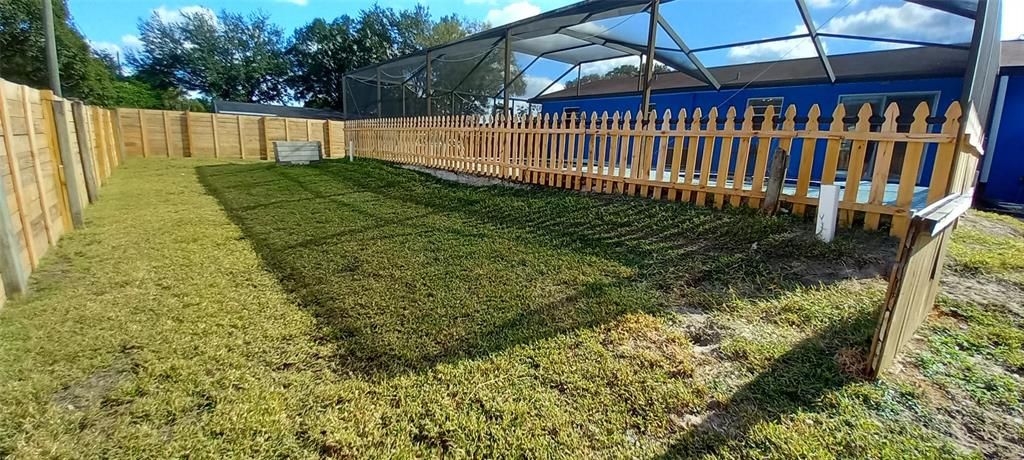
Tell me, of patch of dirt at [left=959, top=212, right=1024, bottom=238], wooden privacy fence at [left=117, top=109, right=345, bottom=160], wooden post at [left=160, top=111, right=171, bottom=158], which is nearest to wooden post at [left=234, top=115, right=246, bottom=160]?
wooden privacy fence at [left=117, top=109, right=345, bottom=160]

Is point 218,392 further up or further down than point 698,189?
further down

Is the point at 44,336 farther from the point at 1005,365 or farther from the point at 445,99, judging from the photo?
the point at 445,99

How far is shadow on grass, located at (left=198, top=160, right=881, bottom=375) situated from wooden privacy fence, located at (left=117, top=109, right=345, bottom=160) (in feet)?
43.5

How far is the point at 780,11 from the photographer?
659 centimetres

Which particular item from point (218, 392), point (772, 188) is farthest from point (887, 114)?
point (218, 392)

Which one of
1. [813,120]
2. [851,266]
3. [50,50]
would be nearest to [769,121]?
[813,120]

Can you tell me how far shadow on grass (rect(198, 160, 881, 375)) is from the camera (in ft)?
7.69

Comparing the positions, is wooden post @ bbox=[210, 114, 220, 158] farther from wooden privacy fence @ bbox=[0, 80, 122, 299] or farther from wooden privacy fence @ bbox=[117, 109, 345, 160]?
wooden privacy fence @ bbox=[0, 80, 122, 299]

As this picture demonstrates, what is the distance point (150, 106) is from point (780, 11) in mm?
36174

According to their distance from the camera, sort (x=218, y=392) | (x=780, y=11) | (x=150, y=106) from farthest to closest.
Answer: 1. (x=150, y=106)
2. (x=780, y=11)
3. (x=218, y=392)

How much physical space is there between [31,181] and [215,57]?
132ft

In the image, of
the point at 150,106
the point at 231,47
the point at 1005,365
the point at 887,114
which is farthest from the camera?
the point at 231,47

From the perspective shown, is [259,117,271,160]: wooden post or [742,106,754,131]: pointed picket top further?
[259,117,271,160]: wooden post

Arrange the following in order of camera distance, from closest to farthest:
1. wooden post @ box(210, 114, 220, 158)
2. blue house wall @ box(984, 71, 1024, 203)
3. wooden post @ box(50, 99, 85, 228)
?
1. wooden post @ box(50, 99, 85, 228)
2. blue house wall @ box(984, 71, 1024, 203)
3. wooden post @ box(210, 114, 220, 158)
